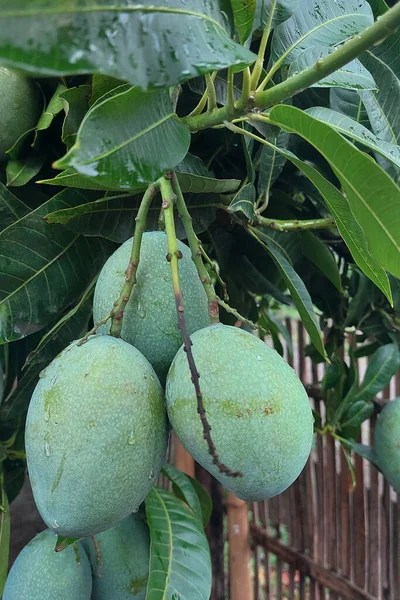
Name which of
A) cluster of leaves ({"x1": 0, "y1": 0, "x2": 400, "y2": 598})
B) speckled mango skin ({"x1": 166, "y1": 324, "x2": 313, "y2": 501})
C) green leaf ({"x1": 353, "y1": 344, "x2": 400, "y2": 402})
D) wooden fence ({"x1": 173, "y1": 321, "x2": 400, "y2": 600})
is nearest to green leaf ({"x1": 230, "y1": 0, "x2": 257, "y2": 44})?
cluster of leaves ({"x1": 0, "y1": 0, "x2": 400, "y2": 598})

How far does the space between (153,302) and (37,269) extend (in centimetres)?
15

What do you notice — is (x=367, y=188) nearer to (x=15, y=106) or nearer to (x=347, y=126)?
(x=347, y=126)

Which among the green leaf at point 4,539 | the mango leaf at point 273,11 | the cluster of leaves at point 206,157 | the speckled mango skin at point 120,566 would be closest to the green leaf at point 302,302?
the cluster of leaves at point 206,157

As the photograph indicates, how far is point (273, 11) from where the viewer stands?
0.47 meters

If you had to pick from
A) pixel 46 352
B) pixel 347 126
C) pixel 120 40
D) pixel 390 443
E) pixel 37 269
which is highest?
pixel 120 40

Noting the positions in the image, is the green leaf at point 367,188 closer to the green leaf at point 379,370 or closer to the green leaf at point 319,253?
the green leaf at point 319,253

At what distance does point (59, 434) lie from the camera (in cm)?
38

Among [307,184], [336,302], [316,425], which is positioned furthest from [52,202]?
[316,425]

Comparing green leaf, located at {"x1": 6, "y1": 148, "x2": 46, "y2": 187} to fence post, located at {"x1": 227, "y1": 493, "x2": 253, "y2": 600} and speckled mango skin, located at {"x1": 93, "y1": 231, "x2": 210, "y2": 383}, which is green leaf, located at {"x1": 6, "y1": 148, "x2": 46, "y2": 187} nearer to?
speckled mango skin, located at {"x1": 93, "y1": 231, "x2": 210, "y2": 383}

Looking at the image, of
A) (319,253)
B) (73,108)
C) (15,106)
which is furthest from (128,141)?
(319,253)

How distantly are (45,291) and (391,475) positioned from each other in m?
0.73

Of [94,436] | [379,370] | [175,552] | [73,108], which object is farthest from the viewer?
[379,370]

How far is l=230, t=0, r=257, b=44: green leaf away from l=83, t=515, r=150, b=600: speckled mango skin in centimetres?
57

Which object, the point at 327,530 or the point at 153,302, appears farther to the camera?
the point at 327,530
